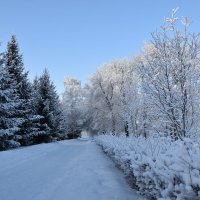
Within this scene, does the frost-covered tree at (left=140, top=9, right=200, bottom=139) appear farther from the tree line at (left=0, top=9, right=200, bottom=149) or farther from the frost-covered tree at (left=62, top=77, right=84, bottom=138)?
the frost-covered tree at (left=62, top=77, right=84, bottom=138)

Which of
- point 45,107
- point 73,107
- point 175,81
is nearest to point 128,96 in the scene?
point 45,107

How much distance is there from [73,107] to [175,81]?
68.8 metres

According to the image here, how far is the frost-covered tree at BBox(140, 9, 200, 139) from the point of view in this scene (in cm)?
923

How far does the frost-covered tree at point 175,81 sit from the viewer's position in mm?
9227

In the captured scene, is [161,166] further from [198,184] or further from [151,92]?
[151,92]

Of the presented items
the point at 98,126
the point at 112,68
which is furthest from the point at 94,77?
the point at 98,126

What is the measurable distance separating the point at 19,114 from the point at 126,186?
23.0 metres

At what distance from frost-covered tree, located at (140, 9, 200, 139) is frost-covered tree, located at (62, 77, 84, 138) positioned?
5633cm

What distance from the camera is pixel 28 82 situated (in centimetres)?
3347

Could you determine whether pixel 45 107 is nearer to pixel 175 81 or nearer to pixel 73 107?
pixel 175 81

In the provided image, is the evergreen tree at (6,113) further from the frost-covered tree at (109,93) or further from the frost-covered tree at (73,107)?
the frost-covered tree at (73,107)

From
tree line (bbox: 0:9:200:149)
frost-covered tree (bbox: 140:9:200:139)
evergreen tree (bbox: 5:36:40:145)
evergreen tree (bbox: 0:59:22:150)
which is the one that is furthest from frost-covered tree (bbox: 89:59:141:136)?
frost-covered tree (bbox: 140:9:200:139)

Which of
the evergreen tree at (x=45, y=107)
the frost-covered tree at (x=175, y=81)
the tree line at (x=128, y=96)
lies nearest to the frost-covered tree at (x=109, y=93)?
the tree line at (x=128, y=96)

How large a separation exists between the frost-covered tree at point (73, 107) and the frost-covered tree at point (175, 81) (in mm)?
56330
